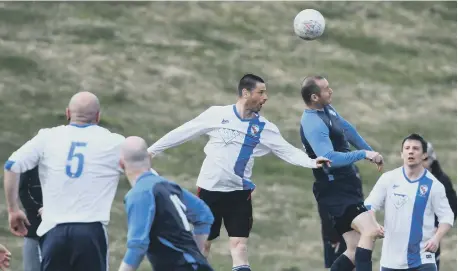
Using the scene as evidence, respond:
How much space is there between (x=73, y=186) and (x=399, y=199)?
359cm

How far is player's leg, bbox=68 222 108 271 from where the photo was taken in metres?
10.1

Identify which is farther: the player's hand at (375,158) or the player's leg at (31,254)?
the player's hand at (375,158)

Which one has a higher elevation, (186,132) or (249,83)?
(249,83)

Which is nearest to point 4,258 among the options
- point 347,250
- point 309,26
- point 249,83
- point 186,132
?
point 186,132

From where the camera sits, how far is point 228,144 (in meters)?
12.9

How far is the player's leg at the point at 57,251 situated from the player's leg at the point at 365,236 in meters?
3.68

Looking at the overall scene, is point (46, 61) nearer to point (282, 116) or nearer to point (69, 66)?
point (69, 66)

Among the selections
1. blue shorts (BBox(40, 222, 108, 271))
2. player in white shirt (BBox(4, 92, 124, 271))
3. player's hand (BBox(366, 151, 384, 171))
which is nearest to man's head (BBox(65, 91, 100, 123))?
player in white shirt (BBox(4, 92, 124, 271))

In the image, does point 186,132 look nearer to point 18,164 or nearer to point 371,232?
point 371,232

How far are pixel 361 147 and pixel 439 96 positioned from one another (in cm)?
1189

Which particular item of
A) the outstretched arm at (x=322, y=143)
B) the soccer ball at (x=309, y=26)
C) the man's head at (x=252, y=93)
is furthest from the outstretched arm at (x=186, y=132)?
the soccer ball at (x=309, y=26)

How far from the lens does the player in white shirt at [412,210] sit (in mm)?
12344

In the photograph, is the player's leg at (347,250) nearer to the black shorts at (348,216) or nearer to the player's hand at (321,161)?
the black shorts at (348,216)

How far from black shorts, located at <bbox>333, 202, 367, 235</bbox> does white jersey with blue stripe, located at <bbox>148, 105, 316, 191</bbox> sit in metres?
0.76
